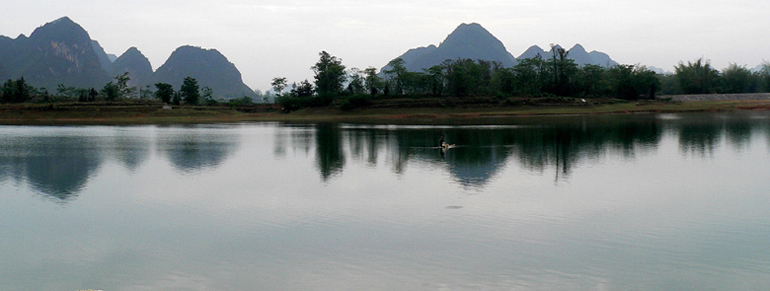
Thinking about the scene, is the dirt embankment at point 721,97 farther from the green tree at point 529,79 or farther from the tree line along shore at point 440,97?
the green tree at point 529,79

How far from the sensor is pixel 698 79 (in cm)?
13075

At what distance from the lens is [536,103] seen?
98.6 m

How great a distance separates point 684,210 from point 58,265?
1744 centimetres

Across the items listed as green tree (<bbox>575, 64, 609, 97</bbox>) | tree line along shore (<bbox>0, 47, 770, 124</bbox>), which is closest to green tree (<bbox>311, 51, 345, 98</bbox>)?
tree line along shore (<bbox>0, 47, 770, 124</bbox>)

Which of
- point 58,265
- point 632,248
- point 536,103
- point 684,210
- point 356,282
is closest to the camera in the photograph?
point 356,282

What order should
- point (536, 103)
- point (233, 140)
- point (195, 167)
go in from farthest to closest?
point (536, 103), point (233, 140), point (195, 167)

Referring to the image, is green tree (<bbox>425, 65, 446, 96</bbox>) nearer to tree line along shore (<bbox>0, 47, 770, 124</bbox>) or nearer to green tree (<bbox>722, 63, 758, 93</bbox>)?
tree line along shore (<bbox>0, 47, 770, 124</bbox>)

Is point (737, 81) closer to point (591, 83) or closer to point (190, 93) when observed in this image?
point (591, 83)

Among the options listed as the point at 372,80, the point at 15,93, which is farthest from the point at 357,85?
the point at 15,93

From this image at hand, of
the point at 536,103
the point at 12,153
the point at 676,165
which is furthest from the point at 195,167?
the point at 536,103

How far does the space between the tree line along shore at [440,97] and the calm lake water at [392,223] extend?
227ft

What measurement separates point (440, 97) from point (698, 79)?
67763 mm

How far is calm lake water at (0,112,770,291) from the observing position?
36.3ft

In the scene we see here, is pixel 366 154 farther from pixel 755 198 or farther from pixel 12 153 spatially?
pixel 12 153
